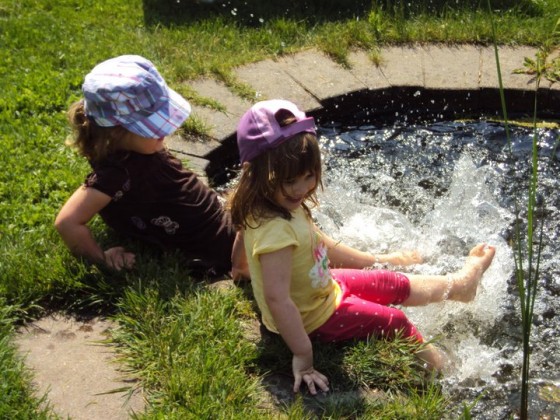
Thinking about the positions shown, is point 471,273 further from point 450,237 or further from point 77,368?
point 77,368

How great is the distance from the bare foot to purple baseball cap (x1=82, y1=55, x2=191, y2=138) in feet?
4.48

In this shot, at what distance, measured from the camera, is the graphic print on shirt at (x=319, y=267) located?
2.79m

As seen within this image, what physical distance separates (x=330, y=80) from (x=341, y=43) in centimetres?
39

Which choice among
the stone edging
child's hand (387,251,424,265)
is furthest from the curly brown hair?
the stone edging

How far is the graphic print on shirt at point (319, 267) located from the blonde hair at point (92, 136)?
90 centimetres

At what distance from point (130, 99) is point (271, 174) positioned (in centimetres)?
77

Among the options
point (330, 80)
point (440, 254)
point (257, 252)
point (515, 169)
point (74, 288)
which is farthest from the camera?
point (330, 80)

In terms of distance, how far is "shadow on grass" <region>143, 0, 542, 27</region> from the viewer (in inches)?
205

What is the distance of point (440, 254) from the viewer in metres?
3.67

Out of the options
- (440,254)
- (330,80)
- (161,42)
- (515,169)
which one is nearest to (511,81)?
(515,169)

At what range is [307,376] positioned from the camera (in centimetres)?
266

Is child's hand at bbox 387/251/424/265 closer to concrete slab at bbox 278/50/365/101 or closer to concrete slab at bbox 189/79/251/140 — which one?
concrete slab at bbox 189/79/251/140

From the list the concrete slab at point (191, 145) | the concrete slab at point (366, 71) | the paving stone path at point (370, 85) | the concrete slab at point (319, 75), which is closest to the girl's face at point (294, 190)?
the paving stone path at point (370, 85)

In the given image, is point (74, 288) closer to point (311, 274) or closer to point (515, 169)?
point (311, 274)
